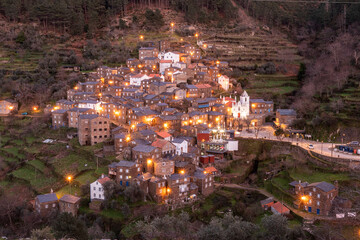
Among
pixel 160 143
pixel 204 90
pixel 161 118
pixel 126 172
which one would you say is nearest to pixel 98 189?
pixel 126 172

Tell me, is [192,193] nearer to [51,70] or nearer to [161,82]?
[161,82]

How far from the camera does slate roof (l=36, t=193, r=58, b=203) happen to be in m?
35.7

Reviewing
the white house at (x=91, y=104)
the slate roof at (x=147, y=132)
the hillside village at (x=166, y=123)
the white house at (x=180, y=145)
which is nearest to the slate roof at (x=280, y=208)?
the hillside village at (x=166, y=123)

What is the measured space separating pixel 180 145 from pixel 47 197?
525 inches

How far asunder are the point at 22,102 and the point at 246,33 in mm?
40790

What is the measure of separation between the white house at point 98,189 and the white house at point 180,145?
26.8ft

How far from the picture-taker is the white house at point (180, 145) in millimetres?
41281

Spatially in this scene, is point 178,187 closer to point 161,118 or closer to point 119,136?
point 119,136

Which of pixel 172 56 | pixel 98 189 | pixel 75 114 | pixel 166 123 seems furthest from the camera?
pixel 172 56

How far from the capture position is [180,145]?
41281 mm

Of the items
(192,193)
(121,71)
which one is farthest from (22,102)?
(192,193)

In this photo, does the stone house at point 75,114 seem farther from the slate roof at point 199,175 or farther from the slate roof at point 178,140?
the slate roof at point 199,175

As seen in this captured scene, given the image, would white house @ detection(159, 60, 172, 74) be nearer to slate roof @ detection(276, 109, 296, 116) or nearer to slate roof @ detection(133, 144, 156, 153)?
slate roof @ detection(276, 109, 296, 116)

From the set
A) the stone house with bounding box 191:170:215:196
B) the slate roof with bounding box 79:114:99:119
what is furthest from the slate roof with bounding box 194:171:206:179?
the slate roof with bounding box 79:114:99:119
